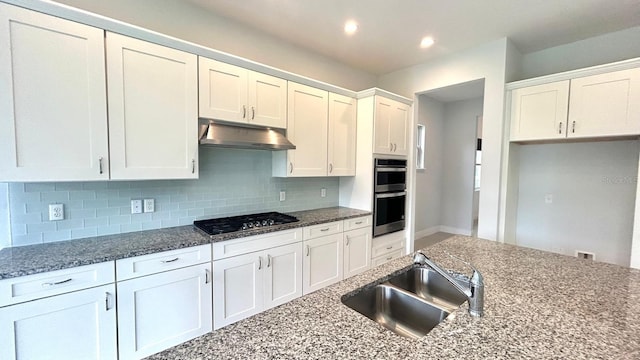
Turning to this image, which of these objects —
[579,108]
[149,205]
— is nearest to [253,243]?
[149,205]

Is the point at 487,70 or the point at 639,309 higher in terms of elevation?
the point at 487,70

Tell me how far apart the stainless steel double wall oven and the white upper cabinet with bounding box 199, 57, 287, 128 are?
1.39 metres

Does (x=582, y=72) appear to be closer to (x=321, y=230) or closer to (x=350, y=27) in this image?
(x=350, y=27)

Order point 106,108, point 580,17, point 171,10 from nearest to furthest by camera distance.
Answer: point 106,108
point 171,10
point 580,17

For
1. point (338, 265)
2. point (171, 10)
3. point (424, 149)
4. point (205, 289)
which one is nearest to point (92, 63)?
point (171, 10)

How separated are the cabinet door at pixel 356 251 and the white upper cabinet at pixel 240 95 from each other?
146cm

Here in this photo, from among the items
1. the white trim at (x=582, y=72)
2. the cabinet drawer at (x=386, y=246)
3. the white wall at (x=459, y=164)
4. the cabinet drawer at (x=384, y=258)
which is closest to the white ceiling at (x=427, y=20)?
the white trim at (x=582, y=72)

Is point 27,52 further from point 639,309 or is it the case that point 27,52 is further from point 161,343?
point 639,309

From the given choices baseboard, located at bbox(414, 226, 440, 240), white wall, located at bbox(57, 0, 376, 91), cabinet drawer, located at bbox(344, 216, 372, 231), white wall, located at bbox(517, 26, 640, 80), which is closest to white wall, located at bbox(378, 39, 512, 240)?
white wall, located at bbox(517, 26, 640, 80)

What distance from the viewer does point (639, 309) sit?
108 cm

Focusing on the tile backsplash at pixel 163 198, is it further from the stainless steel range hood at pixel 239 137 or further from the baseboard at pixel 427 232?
the baseboard at pixel 427 232

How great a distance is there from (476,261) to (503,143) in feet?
6.69

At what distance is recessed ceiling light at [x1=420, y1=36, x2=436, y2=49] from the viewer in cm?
295

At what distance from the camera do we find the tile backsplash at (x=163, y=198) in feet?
5.70
